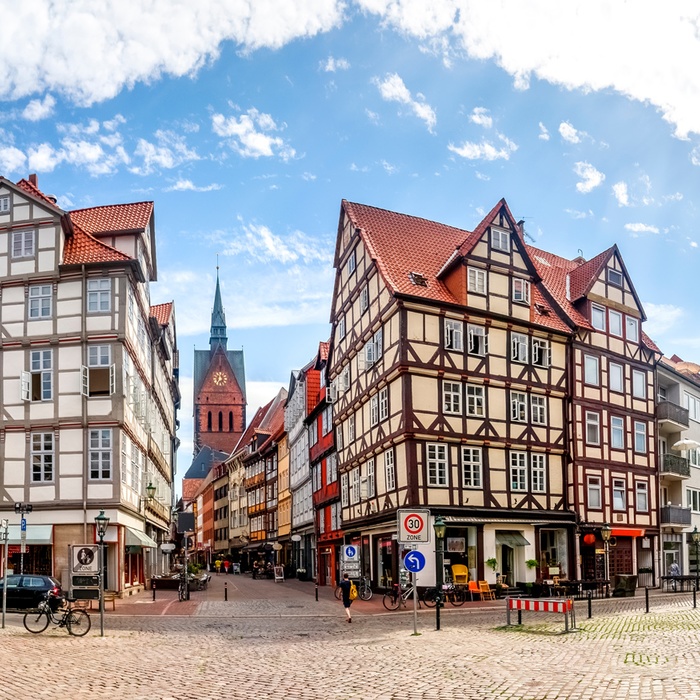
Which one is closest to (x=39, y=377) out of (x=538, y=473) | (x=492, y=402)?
(x=492, y=402)

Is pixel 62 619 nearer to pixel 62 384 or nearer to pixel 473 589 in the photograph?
pixel 473 589

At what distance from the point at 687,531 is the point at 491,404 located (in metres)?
18.5

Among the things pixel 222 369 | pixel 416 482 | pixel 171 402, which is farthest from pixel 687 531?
pixel 222 369

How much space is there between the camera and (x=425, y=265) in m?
40.3

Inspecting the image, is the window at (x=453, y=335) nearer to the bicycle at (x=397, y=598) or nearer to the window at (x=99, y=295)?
the bicycle at (x=397, y=598)

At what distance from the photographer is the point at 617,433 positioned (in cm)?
4516

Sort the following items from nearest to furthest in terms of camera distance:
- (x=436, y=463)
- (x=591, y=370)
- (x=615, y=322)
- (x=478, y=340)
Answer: (x=436, y=463) < (x=478, y=340) < (x=591, y=370) < (x=615, y=322)

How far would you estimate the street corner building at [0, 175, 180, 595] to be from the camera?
3847 centimetres

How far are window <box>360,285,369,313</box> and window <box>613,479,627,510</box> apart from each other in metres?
13.8

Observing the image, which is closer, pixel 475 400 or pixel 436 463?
pixel 436 463

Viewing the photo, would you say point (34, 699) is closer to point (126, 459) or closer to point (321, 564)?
point (126, 459)

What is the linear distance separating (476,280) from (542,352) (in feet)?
16.1

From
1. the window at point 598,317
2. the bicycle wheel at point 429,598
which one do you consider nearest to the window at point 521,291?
the window at point 598,317

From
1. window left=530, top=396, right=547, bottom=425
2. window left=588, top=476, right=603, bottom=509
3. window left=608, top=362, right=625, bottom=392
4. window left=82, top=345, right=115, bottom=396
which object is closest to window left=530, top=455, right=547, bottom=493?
window left=530, top=396, right=547, bottom=425
